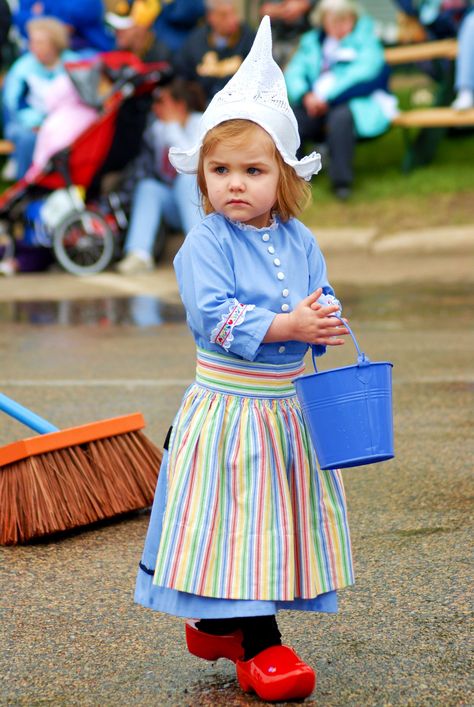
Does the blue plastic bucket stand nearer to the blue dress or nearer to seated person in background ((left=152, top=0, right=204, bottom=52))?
the blue dress

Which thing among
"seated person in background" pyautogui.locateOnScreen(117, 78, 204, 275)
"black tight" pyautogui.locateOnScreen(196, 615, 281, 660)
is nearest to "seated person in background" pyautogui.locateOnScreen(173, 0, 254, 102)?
"seated person in background" pyautogui.locateOnScreen(117, 78, 204, 275)

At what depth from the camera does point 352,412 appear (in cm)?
268

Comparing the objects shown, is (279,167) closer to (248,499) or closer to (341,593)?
(248,499)

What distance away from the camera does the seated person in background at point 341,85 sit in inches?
424

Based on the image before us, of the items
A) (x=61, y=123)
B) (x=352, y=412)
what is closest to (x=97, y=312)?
(x=61, y=123)

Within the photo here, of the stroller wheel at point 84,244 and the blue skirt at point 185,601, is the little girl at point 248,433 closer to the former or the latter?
the blue skirt at point 185,601

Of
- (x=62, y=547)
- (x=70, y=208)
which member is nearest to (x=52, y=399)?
(x=62, y=547)

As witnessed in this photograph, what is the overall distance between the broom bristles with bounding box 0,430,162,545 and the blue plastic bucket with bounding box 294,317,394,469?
147 centimetres

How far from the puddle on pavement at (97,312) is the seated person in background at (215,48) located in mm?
3098

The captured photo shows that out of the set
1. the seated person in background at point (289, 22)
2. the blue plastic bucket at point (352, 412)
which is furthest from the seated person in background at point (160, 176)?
the blue plastic bucket at point (352, 412)

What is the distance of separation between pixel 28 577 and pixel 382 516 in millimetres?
1127

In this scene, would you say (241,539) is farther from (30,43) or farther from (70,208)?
(30,43)

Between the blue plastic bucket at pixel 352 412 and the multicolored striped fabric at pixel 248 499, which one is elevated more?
the blue plastic bucket at pixel 352 412

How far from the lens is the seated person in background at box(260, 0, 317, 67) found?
12031 millimetres
